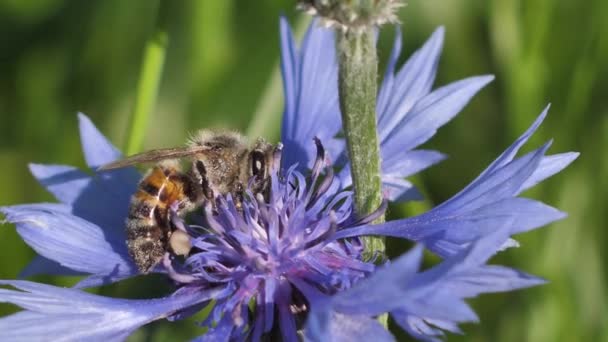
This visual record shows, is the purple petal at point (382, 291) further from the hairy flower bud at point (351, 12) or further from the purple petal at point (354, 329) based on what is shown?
the hairy flower bud at point (351, 12)

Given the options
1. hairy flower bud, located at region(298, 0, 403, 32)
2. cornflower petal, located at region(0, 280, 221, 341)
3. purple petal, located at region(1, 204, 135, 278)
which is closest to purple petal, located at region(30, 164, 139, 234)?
purple petal, located at region(1, 204, 135, 278)

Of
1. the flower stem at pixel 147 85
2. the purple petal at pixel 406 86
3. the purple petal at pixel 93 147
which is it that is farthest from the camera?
the flower stem at pixel 147 85

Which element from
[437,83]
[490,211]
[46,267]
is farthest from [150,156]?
[437,83]

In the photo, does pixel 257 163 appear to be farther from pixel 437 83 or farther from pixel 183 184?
pixel 437 83

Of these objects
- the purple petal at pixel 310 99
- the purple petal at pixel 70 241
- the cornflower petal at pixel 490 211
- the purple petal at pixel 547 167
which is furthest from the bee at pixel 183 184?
the purple petal at pixel 547 167

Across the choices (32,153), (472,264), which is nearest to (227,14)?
(32,153)

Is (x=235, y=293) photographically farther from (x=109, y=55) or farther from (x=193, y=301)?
(x=109, y=55)

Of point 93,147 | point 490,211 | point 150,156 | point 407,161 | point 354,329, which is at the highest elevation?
point 93,147
